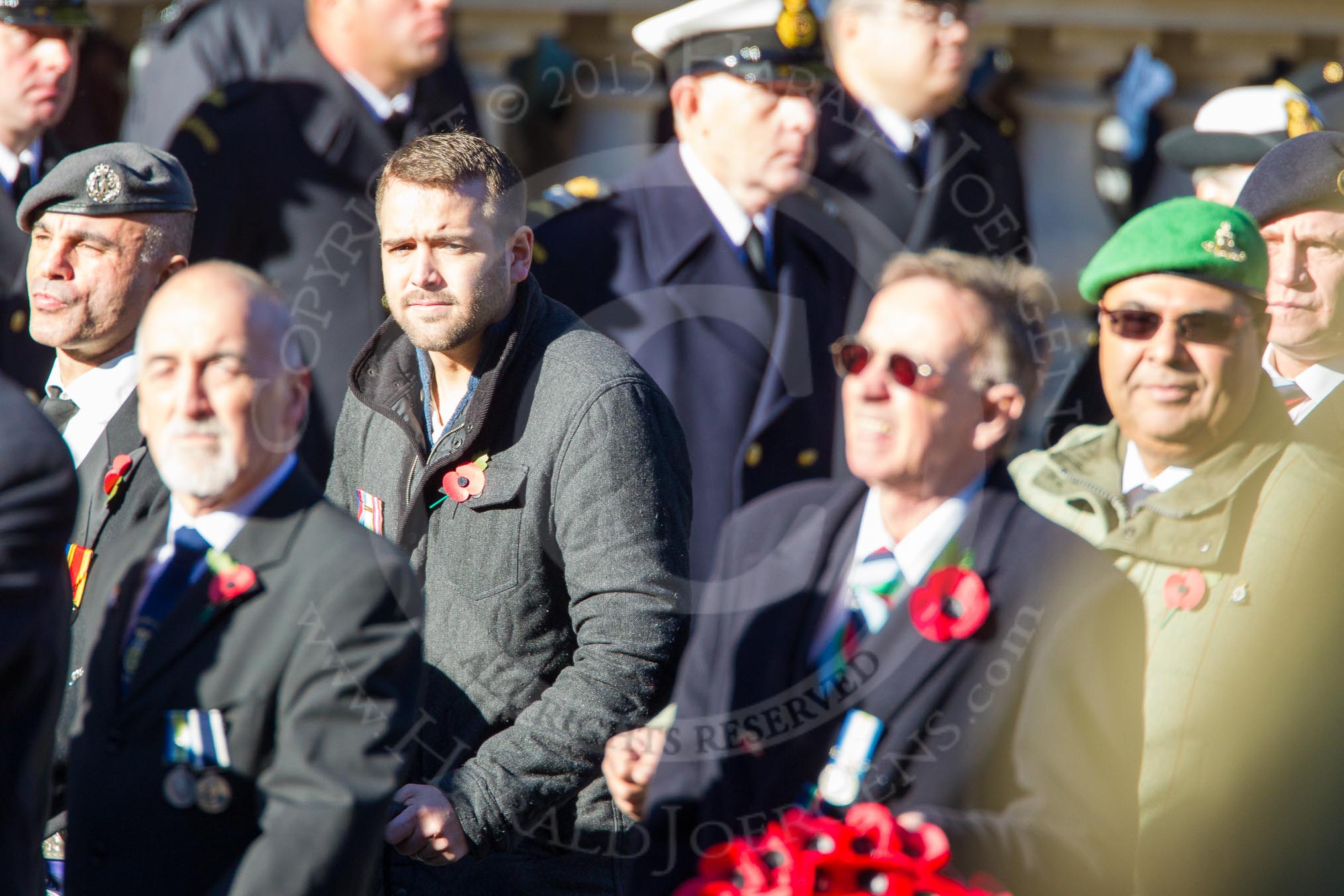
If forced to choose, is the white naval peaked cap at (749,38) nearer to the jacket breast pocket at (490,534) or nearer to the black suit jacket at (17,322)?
the jacket breast pocket at (490,534)

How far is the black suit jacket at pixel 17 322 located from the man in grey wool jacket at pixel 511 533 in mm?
1625

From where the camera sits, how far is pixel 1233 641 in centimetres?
271

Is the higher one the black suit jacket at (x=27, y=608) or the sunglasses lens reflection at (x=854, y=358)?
the sunglasses lens reflection at (x=854, y=358)

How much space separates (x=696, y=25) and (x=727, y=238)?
0.56 metres

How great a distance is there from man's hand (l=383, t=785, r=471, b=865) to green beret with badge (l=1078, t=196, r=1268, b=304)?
4.62 feet

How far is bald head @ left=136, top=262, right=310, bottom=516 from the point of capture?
2.29 metres

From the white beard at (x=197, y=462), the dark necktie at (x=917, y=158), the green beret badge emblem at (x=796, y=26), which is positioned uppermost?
the green beret badge emblem at (x=796, y=26)

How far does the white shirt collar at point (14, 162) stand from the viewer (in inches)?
179

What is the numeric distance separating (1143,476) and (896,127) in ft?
7.65

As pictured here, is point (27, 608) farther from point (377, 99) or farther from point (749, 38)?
point (377, 99)

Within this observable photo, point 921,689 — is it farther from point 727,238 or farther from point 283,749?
point 727,238

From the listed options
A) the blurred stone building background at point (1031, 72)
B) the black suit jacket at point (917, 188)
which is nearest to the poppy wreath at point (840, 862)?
the black suit jacket at point (917, 188)

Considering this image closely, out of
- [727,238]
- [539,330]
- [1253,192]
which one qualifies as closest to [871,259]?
[727,238]

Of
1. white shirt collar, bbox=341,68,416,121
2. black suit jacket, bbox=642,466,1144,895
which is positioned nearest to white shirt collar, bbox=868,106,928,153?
white shirt collar, bbox=341,68,416,121
